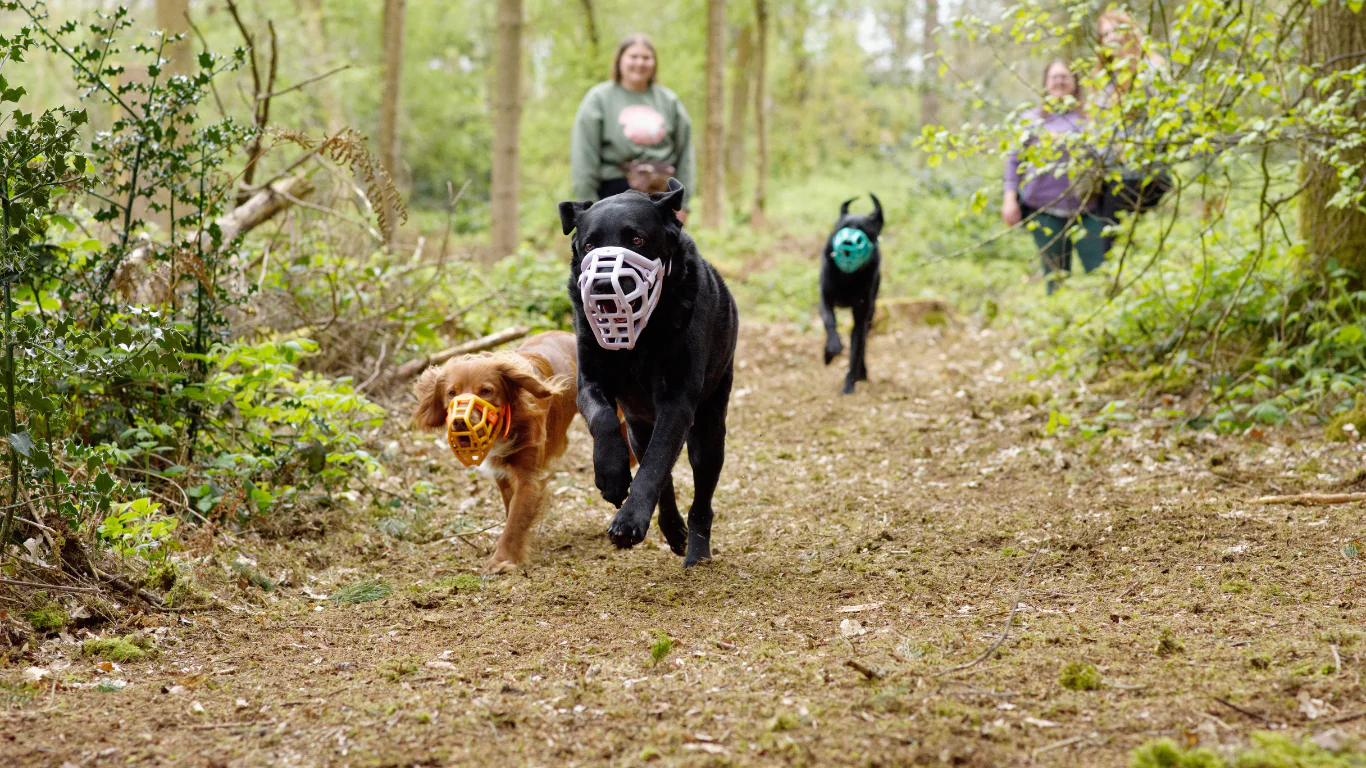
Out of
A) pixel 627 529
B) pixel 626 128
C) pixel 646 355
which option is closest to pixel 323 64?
pixel 626 128

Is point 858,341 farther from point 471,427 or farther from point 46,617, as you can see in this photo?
point 46,617

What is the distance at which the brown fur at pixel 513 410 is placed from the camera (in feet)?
14.5

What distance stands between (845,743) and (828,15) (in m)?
29.1

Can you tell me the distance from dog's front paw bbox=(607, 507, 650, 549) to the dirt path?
0.31 metres

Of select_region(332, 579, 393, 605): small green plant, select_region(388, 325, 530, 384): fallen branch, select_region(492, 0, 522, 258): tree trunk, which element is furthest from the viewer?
select_region(492, 0, 522, 258): tree trunk

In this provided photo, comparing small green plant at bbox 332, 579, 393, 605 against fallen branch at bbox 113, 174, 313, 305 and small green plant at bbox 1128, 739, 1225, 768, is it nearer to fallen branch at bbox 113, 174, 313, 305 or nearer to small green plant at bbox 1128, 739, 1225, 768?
fallen branch at bbox 113, 174, 313, 305

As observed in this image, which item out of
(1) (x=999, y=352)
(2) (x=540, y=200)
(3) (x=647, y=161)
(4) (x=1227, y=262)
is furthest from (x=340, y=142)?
(2) (x=540, y=200)

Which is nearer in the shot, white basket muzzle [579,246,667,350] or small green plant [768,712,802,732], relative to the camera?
small green plant [768,712,802,732]

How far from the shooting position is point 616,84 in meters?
7.99

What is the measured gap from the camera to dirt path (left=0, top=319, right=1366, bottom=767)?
247 centimetres

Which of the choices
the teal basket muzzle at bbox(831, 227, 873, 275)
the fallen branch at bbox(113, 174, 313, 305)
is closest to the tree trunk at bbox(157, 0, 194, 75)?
the fallen branch at bbox(113, 174, 313, 305)

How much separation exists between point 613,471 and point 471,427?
712 millimetres

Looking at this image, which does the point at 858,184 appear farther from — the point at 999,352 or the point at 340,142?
the point at 340,142

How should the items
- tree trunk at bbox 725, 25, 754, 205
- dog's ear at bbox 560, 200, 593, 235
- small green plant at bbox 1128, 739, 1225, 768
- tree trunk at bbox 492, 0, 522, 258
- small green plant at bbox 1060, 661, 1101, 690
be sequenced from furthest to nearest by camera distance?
tree trunk at bbox 725, 25, 754, 205, tree trunk at bbox 492, 0, 522, 258, dog's ear at bbox 560, 200, 593, 235, small green plant at bbox 1060, 661, 1101, 690, small green plant at bbox 1128, 739, 1225, 768
